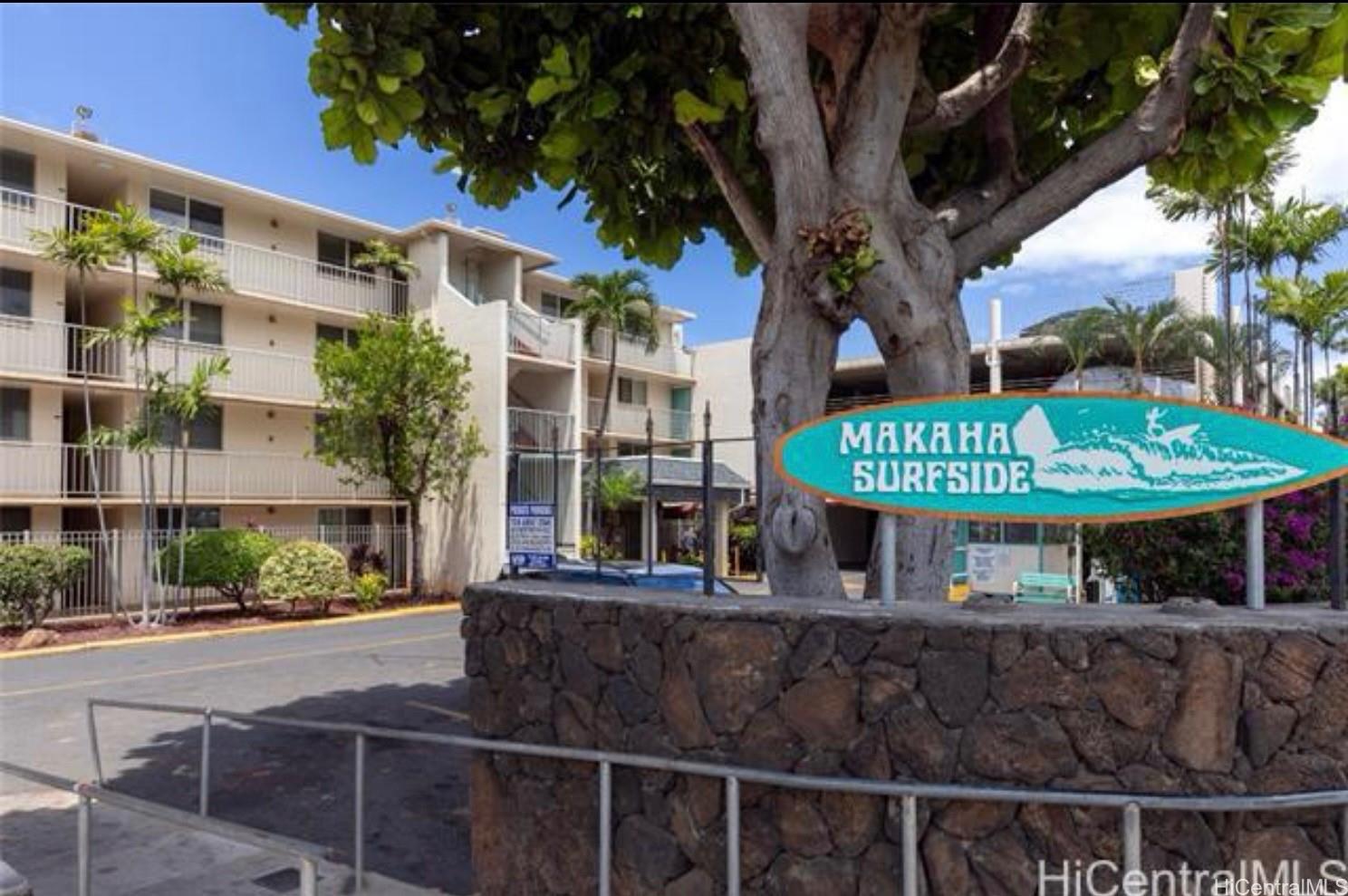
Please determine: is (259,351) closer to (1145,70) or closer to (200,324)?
(200,324)

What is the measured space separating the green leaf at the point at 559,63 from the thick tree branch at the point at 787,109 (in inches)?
40.7

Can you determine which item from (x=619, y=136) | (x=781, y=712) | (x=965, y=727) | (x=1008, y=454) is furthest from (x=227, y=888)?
(x=619, y=136)

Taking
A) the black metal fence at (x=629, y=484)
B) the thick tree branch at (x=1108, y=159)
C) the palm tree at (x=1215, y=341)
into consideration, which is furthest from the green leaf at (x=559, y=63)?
the palm tree at (x=1215, y=341)

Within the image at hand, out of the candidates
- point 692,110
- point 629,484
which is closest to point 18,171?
point 629,484

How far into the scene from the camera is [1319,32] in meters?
4.38

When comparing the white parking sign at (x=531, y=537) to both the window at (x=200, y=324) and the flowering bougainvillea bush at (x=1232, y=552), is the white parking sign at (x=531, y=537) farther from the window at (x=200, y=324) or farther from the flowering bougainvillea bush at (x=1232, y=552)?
the window at (x=200, y=324)

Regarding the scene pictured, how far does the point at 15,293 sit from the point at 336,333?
698cm

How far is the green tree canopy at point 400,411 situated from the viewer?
1902cm

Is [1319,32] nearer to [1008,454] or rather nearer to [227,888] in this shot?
[1008,454]

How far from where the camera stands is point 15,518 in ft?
56.7

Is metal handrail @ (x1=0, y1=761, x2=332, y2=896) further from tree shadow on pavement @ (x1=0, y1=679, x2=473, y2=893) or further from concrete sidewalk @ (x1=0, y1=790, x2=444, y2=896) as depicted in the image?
tree shadow on pavement @ (x1=0, y1=679, x2=473, y2=893)

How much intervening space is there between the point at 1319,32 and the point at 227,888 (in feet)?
24.7

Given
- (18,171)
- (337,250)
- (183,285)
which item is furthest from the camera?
(337,250)

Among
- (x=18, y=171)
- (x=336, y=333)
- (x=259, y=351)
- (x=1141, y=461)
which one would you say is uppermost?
(x=18, y=171)
